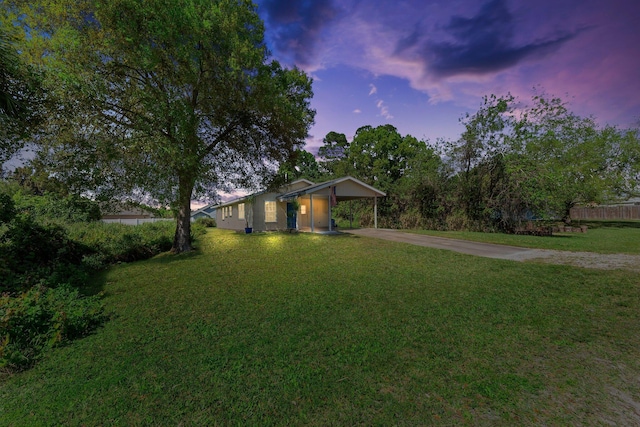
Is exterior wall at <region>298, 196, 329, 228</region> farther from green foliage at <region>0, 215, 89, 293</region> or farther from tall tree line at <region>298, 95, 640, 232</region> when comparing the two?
green foliage at <region>0, 215, 89, 293</region>

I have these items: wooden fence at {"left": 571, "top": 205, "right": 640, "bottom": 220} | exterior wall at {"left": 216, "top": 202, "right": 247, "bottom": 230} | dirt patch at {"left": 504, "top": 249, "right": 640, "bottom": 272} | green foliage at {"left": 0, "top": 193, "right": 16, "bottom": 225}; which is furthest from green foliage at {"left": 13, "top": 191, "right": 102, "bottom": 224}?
wooden fence at {"left": 571, "top": 205, "right": 640, "bottom": 220}

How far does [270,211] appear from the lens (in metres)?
19.1

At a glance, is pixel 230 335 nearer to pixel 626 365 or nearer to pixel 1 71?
pixel 626 365

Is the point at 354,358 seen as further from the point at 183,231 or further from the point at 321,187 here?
the point at 321,187

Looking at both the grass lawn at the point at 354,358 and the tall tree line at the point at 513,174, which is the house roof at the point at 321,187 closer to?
the tall tree line at the point at 513,174

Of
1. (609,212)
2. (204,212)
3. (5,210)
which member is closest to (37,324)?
(5,210)

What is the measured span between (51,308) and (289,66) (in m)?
11.7

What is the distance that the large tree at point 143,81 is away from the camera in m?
7.53

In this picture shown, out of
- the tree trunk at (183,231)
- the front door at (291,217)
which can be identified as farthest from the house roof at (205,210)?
the tree trunk at (183,231)

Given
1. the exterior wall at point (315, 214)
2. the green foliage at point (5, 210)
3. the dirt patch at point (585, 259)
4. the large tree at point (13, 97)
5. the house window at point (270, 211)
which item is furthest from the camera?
the house window at point (270, 211)

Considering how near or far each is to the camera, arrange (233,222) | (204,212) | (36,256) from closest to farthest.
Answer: (36,256)
(233,222)
(204,212)

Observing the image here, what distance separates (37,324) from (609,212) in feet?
146

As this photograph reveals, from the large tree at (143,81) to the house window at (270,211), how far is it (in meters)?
9.05

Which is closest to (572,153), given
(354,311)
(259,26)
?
(259,26)
